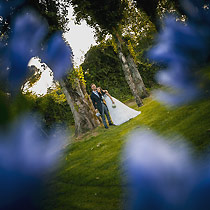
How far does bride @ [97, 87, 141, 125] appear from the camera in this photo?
8.82 meters

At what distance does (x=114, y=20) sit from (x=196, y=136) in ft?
26.7

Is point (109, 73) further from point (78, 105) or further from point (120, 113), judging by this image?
point (120, 113)

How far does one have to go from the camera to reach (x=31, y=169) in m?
0.57

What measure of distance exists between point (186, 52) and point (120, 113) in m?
8.34

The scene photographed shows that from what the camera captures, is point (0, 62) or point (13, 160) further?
point (0, 62)

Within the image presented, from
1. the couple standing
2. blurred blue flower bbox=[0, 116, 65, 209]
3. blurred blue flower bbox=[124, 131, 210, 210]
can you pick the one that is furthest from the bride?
blurred blue flower bbox=[124, 131, 210, 210]

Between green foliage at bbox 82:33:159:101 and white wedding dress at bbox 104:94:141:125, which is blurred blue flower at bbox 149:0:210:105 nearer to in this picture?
white wedding dress at bbox 104:94:141:125

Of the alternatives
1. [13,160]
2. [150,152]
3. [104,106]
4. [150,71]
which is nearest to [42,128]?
[13,160]

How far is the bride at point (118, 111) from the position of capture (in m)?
8.82

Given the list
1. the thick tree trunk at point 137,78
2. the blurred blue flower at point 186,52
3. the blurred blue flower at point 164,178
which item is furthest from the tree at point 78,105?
the blurred blue flower at point 164,178

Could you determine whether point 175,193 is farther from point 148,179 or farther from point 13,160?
point 13,160

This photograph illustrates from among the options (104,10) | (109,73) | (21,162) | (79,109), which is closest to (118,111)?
(79,109)

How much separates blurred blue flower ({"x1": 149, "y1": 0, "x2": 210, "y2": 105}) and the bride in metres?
7.82

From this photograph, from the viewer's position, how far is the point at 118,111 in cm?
920
